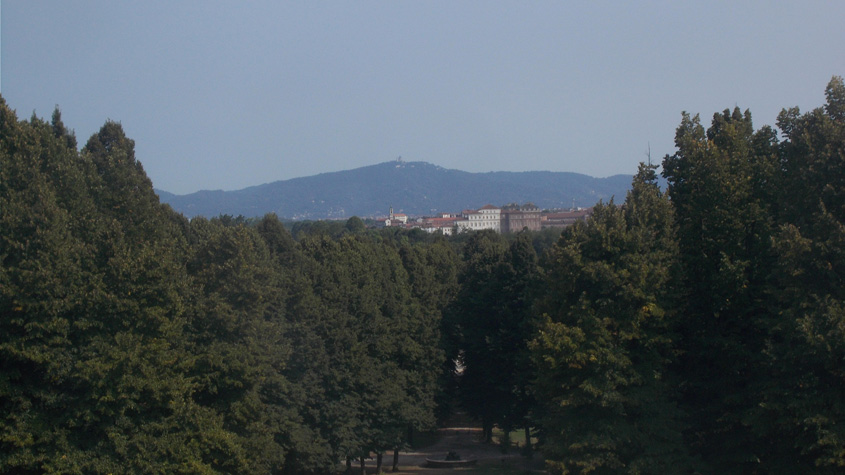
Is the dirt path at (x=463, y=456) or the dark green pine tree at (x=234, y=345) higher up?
the dark green pine tree at (x=234, y=345)

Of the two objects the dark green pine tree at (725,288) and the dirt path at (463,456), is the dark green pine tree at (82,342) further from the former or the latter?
the dirt path at (463,456)

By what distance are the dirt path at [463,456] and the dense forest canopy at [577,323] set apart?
376 inches

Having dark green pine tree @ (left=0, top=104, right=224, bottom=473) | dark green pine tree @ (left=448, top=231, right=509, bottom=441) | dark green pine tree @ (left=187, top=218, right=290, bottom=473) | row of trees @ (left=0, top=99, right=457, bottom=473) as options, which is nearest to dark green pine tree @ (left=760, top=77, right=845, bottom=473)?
dark green pine tree @ (left=187, top=218, right=290, bottom=473)

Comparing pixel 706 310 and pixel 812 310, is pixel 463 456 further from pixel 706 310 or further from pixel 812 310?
pixel 812 310

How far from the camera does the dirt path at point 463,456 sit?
3547 cm

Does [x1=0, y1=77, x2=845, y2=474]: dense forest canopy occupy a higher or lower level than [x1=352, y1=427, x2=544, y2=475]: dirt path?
higher

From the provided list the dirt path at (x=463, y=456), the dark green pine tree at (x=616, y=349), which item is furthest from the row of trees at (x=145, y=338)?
the dark green pine tree at (x=616, y=349)

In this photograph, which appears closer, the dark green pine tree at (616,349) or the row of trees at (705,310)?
the row of trees at (705,310)

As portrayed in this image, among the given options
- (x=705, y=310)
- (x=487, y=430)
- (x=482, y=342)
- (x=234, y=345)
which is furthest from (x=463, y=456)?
(x=705, y=310)

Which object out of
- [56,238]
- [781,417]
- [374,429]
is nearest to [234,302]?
[56,238]

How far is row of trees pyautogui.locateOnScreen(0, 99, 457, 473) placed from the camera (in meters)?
→ 20.3

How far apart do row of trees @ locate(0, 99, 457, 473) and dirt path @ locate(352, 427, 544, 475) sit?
735 centimetres

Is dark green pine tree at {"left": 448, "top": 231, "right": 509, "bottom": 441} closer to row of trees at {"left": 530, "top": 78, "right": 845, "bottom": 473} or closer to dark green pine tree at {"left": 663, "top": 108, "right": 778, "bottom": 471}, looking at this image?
row of trees at {"left": 530, "top": 78, "right": 845, "bottom": 473}

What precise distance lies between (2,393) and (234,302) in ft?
23.9
